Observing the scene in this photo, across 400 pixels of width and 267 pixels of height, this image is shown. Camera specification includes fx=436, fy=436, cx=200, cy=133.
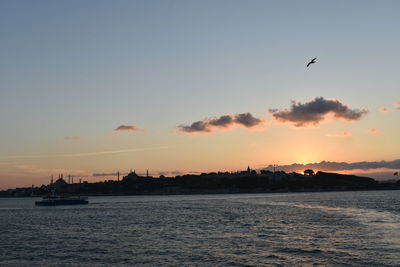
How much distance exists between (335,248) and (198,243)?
18476 mm

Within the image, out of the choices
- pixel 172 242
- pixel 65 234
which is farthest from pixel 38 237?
pixel 172 242

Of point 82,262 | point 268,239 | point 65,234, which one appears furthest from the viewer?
point 65,234

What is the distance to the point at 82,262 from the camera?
158 feet

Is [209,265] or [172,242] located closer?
[209,265]

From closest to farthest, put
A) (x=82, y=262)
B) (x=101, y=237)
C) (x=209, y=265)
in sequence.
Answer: (x=209, y=265) < (x=82, y=262) < (x=101, y=237)

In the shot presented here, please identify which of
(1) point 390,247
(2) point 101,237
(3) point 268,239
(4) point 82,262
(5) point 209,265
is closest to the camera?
(5) point 209,265

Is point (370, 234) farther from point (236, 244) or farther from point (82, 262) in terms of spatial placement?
point (82, 262)

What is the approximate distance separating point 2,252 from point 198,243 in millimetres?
25879

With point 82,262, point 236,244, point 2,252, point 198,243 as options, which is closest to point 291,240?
point 236,244

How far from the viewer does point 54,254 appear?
54.6 m

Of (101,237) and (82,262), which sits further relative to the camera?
(101,237)

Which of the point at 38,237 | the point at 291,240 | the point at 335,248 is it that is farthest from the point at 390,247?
the point at 38,237

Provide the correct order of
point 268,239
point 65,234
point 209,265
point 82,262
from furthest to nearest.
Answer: point 65,234 → point 268,239 → point 82,262 → point 209,265

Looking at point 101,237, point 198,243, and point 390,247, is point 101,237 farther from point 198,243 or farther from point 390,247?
point 390,247
